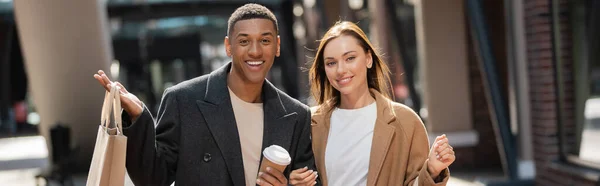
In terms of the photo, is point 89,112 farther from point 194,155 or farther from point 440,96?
point 194,155

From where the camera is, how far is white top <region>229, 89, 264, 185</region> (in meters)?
2.91

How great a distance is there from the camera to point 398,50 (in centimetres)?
1298

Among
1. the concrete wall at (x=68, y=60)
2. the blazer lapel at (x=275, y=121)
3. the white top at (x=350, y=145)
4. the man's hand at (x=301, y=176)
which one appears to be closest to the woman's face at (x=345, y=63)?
the white top at (x=350, y=145)

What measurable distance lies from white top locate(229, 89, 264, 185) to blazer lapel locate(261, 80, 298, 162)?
3 centimetres

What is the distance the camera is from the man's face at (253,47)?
2.89 meters

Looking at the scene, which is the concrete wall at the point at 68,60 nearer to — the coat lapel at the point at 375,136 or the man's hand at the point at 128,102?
the coat lapel at the point at 375,136

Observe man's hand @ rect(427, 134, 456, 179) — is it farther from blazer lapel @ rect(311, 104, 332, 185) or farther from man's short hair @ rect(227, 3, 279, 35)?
man's short hair @ rect(227, 3, 279, 35)

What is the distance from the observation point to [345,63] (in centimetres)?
330

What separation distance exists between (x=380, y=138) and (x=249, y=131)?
0.61 meters

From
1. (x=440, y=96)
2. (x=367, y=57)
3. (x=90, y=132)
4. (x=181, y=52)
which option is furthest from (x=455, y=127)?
(x=181, y=52)

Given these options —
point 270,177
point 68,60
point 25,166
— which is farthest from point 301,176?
point 25,166

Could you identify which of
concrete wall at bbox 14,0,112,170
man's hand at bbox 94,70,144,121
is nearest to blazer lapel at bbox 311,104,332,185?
man's hand at bbox 94,70,144,121

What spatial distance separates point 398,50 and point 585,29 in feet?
19.9

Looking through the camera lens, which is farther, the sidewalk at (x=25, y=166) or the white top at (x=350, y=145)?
the sidewalk at (x=25, y=166)
